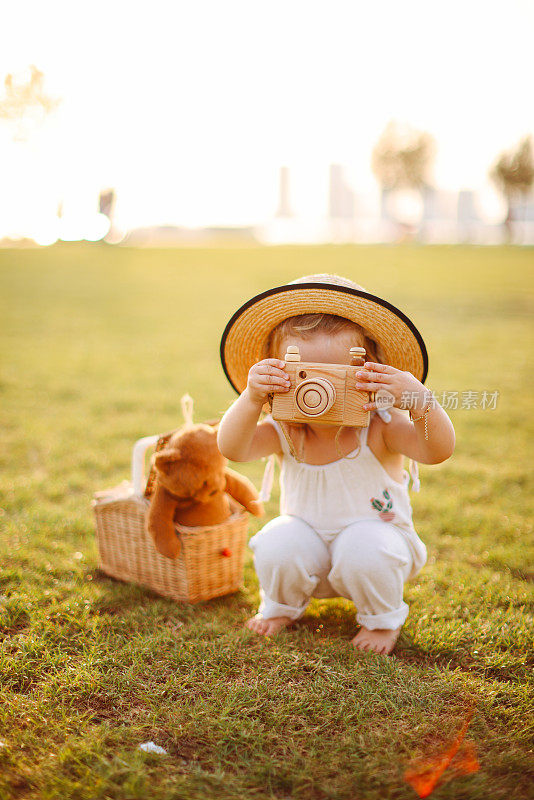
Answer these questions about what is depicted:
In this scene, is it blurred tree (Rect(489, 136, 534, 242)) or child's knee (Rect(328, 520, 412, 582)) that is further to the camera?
blurred tree (Rect(489, 136, 534, 242))

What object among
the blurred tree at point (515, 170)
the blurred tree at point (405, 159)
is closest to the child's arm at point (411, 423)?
the blurred tree at point (515, 170)

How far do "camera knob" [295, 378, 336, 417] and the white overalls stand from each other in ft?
1.24

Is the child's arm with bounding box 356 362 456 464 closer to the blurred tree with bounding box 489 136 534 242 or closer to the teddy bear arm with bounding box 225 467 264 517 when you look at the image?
the teddy bear arm with bounding box 225 467 264 517

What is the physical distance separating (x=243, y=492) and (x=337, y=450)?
0.62 m

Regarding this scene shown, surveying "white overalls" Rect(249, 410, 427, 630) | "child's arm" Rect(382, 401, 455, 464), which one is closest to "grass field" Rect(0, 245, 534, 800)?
"white overalls" Rect(249, 410, 427, 630)

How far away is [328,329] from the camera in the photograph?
224 cm

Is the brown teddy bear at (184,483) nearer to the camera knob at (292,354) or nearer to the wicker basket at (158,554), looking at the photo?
the wicker basket at (158,554)

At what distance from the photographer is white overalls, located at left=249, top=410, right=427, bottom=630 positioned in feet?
7.45

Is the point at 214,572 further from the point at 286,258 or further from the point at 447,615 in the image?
the point at 286,258

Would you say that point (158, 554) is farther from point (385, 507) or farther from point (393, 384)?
point (393, 384)

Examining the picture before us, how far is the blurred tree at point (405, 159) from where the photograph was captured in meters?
52.5

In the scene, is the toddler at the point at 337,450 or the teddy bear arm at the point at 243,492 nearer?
the toddler at the point at 337,450

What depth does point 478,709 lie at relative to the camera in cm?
198

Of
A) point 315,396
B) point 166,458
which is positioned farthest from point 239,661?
point 315,396
